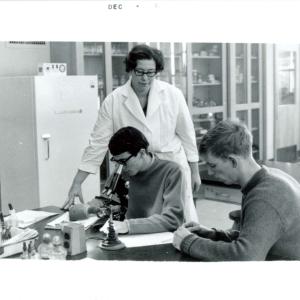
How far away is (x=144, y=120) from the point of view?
96.6 inches

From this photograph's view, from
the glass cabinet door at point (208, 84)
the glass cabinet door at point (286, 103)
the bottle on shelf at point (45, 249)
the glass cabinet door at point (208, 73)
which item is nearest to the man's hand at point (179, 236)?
the bottle on shelf at point (45, 249)

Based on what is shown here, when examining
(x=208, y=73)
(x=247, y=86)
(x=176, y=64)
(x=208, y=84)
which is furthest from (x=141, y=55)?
(x=247, y=86)

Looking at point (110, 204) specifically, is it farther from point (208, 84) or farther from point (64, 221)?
point (208, 84)

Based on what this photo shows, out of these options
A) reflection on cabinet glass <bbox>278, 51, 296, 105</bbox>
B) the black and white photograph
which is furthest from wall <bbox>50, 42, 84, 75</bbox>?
reflection on cabinet glass <bbox>278, 51, 296, 105</bbox>

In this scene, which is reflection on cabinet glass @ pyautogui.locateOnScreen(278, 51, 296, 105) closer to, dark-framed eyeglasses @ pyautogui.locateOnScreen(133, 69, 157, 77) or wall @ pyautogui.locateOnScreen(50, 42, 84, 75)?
wall @ pyautogui.locateOnScreen(50, 42, 84, 75)

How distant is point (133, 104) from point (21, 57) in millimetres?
1954

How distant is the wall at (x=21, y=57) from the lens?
12.8 ft

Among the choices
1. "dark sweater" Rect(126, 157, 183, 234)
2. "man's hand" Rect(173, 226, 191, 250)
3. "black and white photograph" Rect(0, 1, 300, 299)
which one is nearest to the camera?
"black and white photograph" Rect(0, 1, 300, 299)

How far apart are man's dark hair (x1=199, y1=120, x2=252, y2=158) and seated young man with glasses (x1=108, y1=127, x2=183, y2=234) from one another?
508 millimetres

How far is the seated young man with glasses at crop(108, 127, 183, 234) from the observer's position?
1936mm

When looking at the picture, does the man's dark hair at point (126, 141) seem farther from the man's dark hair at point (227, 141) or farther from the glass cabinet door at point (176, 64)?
the glass cabinet door at point (176, 64)

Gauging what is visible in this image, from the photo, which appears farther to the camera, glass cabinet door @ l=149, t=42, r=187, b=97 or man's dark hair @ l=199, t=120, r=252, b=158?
glass cabinet door @ l=149, t=42, r=187, b=97
